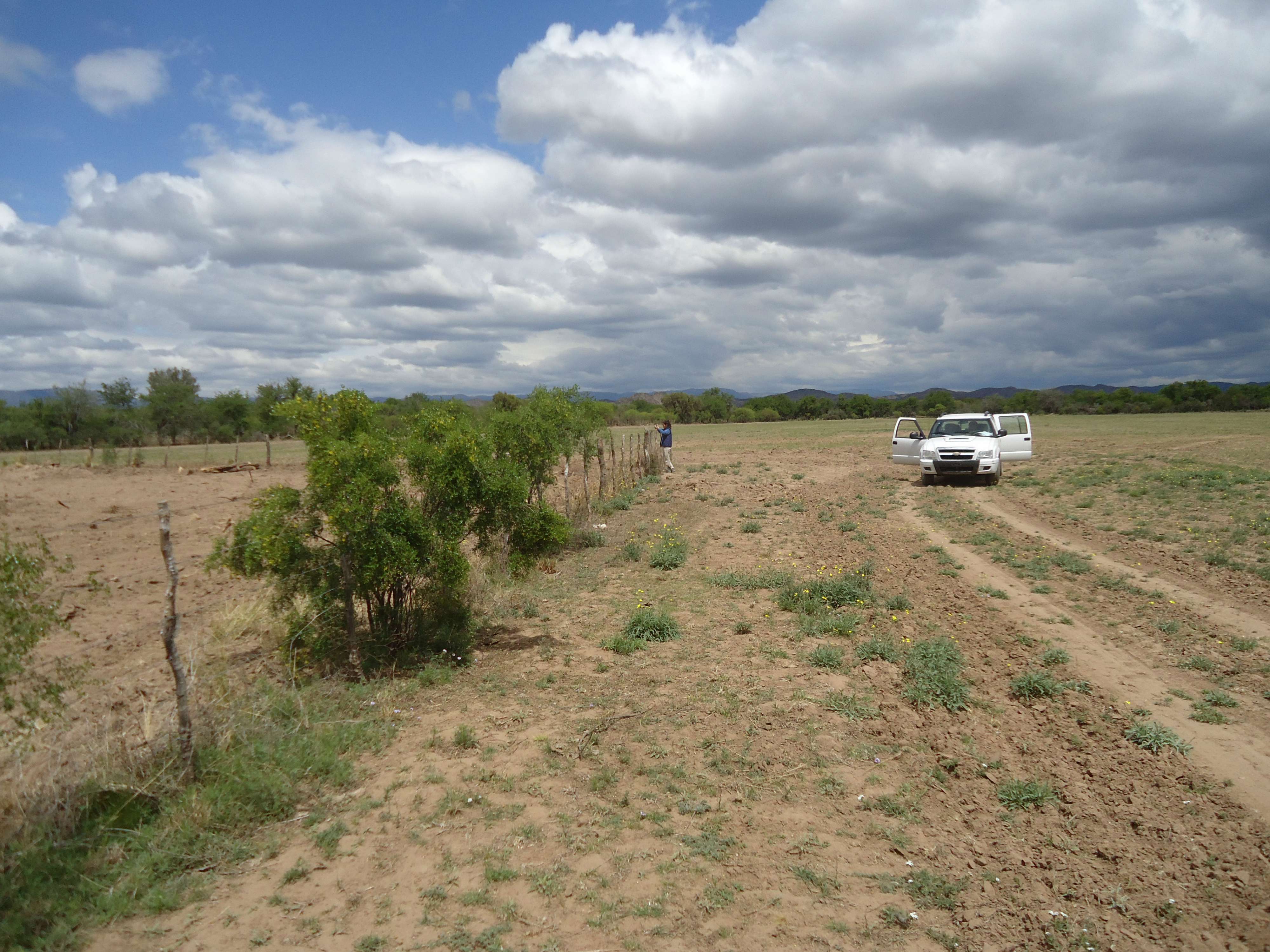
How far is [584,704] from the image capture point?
693cm

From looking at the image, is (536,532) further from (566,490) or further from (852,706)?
(566,490)

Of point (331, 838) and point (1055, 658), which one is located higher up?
point (1055, 658)

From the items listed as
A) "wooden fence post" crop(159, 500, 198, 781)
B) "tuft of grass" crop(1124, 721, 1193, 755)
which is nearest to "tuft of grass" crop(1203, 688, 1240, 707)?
"tuft of grass" crop(1124, 721, 1193, 755)

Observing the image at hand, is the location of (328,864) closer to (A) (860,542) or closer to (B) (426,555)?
(B) (426,555)

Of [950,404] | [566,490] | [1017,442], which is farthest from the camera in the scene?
A: [950,404]

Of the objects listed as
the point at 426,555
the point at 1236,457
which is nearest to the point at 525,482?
the point at 426,555

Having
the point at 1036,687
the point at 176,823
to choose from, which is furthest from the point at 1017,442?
the point at 176,823

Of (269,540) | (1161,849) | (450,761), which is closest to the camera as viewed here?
(1161,849)

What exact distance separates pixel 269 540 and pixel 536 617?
4.01 m

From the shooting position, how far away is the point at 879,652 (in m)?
7.75

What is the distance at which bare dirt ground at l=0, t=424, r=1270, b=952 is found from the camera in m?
3.99

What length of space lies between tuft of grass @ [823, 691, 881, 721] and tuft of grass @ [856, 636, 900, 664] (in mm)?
875

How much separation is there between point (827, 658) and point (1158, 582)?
16.8ft

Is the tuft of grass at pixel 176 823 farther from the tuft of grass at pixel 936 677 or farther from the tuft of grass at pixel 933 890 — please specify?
the tuft of grass at pixel 936 677
